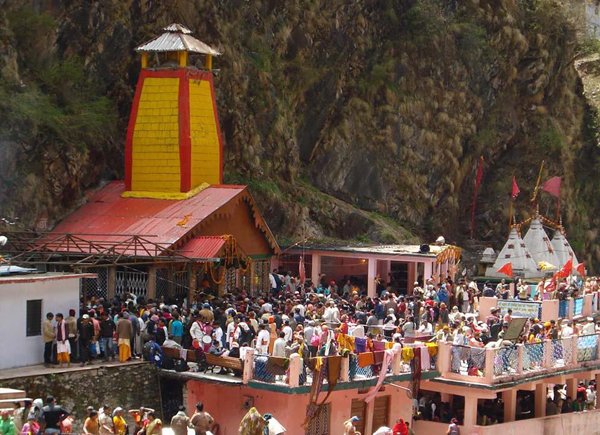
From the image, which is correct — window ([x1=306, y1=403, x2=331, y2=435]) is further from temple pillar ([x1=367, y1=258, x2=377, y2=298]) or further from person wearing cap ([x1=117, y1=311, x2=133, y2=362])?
temple pillar ([x1=367, y1=258, x2=377, y2=298])

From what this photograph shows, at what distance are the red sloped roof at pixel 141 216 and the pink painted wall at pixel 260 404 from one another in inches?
277

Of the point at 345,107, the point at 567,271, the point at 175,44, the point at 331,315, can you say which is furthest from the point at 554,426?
the point at 345,107

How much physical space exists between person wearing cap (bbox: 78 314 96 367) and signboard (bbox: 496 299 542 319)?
15.4 metres

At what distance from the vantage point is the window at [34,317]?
33094 mm

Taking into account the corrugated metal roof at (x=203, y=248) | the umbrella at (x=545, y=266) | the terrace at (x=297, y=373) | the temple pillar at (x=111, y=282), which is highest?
the corrugated metal roof at (x=203, y=248)

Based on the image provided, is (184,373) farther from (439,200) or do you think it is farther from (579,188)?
(579,188)

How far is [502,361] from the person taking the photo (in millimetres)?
36031

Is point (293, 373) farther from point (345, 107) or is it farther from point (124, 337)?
point (345, 107)

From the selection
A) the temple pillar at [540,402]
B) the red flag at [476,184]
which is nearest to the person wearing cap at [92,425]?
the temple pillar at [540,402]

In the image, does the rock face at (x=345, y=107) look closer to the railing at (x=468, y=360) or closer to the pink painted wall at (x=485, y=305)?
the pink painted wall at (x=485, y=305)

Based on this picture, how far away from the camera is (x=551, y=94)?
A: 7031 centimetres

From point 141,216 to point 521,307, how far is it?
12127 mm

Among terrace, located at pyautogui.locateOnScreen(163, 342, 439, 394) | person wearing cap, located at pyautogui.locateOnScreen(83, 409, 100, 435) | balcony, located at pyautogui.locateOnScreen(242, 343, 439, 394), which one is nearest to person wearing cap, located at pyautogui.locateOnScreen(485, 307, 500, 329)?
terrace, located at pyautogui.locateOnScreen(163, 342, 439, 394)

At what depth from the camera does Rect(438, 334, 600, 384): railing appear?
117 feet
